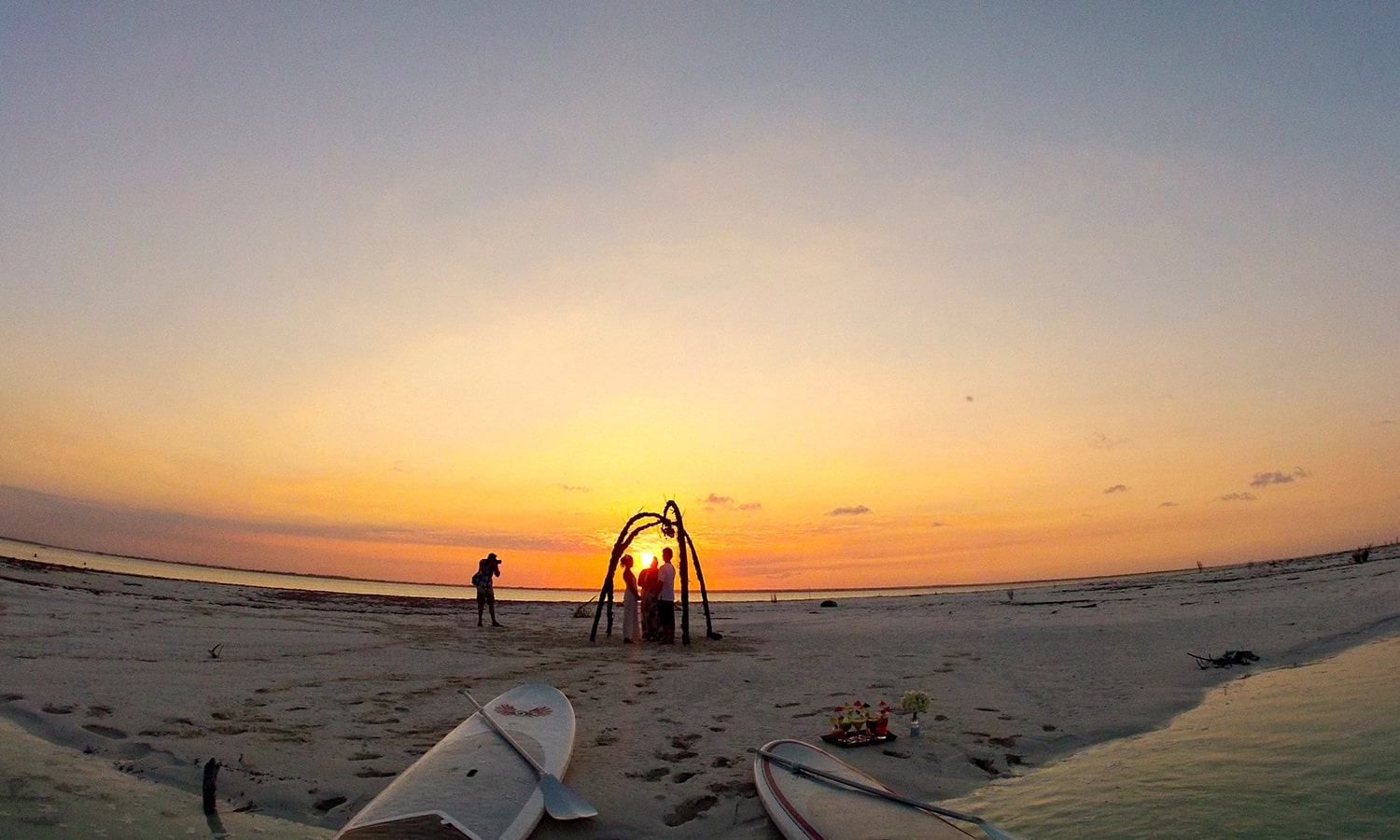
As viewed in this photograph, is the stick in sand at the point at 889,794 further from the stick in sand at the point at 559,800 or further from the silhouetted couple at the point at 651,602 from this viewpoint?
the silhouetted couple at the point at 651,602

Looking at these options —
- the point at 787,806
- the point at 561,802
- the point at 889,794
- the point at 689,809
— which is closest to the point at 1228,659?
the point at 889,794

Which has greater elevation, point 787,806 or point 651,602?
point 651,602

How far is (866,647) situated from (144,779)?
1264 centimetres

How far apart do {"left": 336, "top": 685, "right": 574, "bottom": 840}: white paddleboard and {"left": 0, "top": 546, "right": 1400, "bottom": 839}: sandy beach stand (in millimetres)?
303

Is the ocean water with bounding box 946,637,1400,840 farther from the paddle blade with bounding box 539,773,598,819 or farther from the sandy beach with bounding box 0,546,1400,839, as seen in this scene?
the paddle blade with bounding box 539,773,598,819

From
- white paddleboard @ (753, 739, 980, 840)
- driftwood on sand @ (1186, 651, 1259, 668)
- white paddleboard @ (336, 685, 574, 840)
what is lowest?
driftwood on sand @ (1186, 651, 1259, 668)

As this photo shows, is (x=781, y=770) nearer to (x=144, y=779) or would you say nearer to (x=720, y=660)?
(x=144, y=779)

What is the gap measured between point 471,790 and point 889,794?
317 cm

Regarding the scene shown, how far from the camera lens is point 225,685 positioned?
9477 millimetres

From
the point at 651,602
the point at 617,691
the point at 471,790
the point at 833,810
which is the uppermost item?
the point at 651,602

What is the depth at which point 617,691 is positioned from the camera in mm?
10602

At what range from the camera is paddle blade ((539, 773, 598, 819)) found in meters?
5.31

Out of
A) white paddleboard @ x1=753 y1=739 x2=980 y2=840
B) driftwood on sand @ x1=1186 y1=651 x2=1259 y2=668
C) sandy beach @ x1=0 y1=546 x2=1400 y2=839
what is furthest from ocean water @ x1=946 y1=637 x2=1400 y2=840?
driftwood on sand @ x1=1186 y1=651 x2=1259 y2=668

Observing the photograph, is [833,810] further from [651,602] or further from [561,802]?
[651,602]
